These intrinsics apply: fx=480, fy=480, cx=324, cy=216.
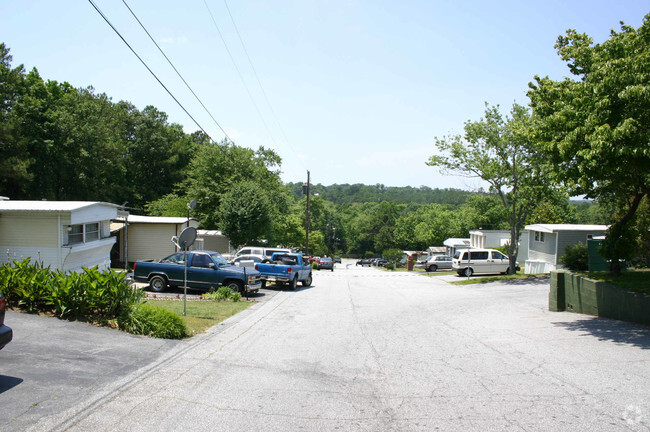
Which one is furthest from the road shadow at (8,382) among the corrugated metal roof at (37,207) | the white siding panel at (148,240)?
the white siding panel at (148,240)

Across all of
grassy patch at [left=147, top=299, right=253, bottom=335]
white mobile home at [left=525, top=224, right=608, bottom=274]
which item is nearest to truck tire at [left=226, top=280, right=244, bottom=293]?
grassy patch at [left=147, top=299, right=253, bottom=335]

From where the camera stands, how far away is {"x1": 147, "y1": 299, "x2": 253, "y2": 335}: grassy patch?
463 inches

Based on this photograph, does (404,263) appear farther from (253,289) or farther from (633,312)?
(633,312)

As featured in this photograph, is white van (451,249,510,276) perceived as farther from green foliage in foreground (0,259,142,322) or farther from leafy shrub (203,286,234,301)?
green foliage in foreground (0,259,142,322)

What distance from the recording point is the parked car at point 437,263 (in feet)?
134

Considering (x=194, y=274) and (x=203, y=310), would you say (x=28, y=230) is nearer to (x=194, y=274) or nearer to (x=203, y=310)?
(x=194, y=274)

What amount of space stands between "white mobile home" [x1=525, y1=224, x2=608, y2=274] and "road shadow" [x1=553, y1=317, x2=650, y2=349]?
18.9 m

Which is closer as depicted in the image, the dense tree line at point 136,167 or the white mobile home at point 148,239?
the white mobile home at point 148,239

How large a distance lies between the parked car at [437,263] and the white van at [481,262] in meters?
8.53

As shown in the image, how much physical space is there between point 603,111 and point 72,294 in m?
12.0

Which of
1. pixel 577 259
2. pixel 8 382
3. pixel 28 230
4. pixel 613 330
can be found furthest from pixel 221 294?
pixel 577 259

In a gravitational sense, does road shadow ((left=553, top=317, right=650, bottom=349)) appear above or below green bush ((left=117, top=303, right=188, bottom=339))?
below

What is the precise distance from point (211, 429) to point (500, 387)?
4225 millimetres

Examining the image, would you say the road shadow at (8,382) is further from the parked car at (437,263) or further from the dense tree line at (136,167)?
the parked car at (437,263)
